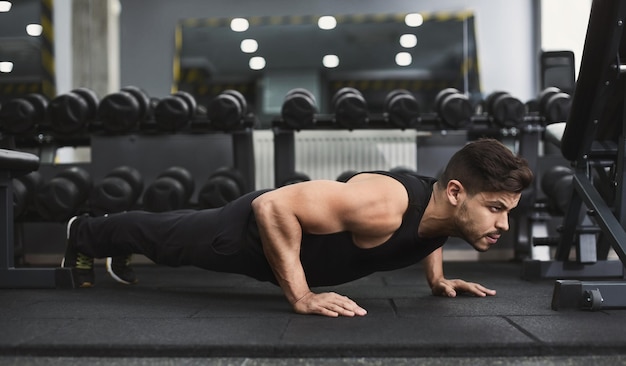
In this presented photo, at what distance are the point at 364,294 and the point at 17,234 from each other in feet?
6.71

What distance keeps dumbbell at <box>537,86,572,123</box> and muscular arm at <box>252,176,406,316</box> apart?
1728mm

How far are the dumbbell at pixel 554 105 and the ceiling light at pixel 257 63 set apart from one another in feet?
8.59

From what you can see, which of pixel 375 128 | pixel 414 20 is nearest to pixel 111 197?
pixel 375 128

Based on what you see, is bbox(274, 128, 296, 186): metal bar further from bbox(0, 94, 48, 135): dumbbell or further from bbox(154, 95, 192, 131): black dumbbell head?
bbox(0, 94, 48, 135): dumbbell

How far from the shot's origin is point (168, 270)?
2.98 m

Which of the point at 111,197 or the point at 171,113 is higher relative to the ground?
the point at 171,113

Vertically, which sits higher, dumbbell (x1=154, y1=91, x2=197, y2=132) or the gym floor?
dumbbell (x1=154, y1=91, x2=197, y2=132)

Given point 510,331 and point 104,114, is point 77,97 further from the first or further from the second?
point 510,331

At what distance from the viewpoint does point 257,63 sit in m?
5.29

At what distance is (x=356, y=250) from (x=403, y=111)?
1605mm

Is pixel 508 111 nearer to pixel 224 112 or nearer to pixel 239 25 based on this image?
A: pixel 224 112

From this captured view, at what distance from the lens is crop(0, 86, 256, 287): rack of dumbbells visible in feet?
9.77

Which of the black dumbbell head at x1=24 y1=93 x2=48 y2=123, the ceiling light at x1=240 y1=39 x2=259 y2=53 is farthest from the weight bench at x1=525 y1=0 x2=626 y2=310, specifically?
the ceiling light at x1=240 y1=39 x2=259 y2=53

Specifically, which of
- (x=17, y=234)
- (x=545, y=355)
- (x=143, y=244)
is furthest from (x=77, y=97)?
(x=545, y=355)
